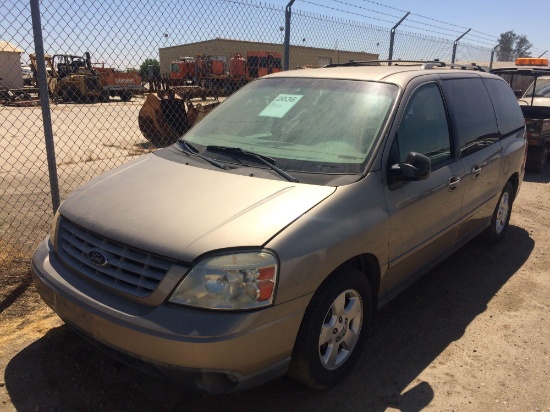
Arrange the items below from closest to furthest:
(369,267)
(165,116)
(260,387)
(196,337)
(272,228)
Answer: (196,337), (272,228), (260,387), (369,267), (165,116)

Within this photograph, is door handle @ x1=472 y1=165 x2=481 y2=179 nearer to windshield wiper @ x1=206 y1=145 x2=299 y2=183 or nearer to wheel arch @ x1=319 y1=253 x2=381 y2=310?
wheel arch @ x1=319 y1=253 x2=381 y2=310

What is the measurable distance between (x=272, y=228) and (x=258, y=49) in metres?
24.6

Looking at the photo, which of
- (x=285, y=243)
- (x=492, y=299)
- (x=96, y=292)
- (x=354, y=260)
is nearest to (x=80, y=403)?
(x=96, y=292)

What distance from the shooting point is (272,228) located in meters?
2.25

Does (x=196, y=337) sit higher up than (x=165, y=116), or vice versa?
(x=196, y=337)

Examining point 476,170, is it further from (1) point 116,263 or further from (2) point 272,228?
(1) point 116,263

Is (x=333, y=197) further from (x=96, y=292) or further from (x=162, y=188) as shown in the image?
(x=96, y=292)

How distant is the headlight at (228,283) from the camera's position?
6.95 feet

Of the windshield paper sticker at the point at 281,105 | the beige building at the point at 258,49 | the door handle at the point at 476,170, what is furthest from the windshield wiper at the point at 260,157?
the beige building at the point at 258,49

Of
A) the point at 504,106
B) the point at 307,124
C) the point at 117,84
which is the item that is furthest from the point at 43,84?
the point at 117,84

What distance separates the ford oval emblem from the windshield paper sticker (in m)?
1.57

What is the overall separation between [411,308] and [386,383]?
41.5 inches

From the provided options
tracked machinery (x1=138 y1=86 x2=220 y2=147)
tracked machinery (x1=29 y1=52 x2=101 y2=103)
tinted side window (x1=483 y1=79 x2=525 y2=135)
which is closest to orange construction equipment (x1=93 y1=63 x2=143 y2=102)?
tracked machinery (x1=29 y1=52 x2=101 y2=103)

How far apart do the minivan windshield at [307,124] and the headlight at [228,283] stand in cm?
86
